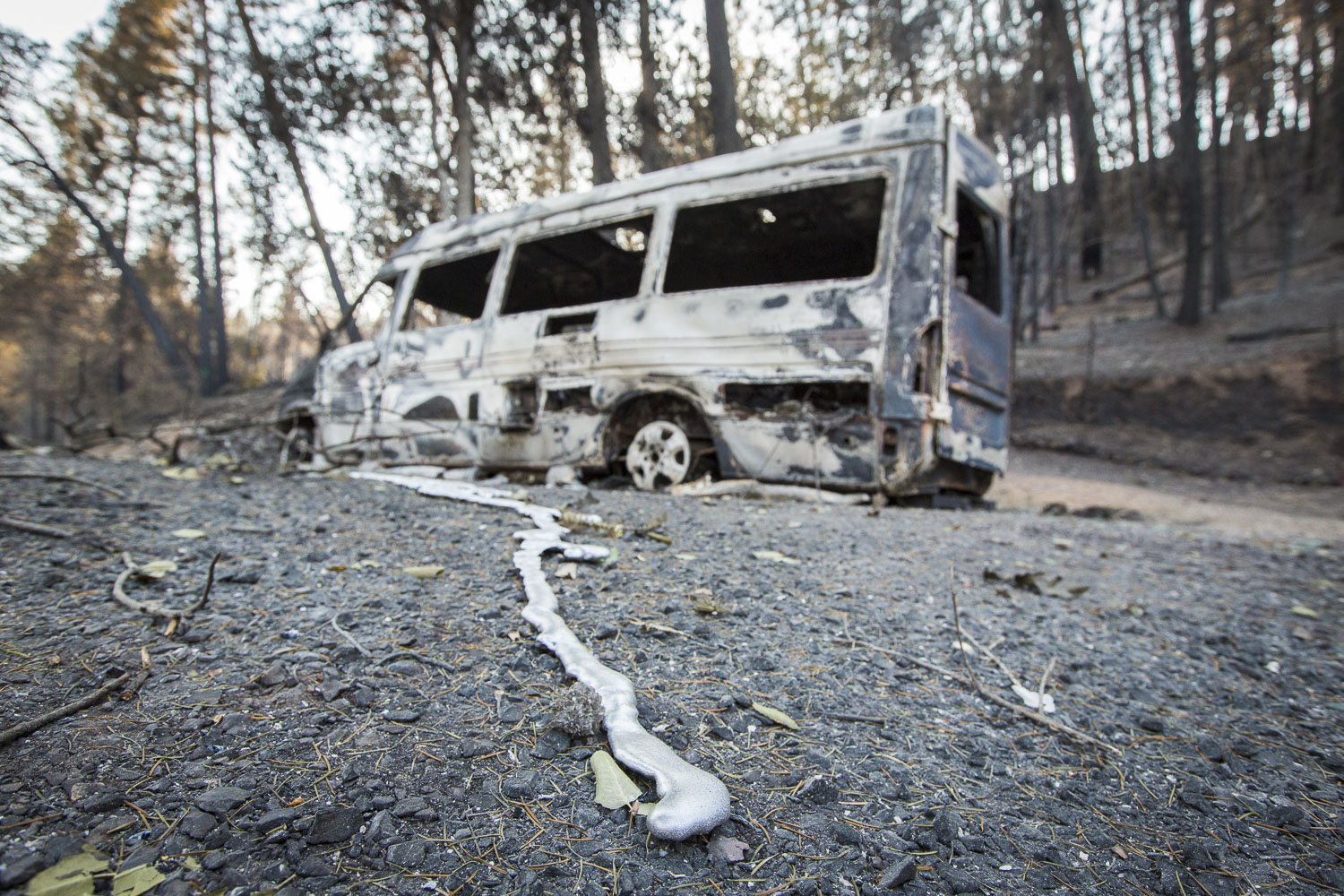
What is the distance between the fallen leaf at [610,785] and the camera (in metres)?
1.03

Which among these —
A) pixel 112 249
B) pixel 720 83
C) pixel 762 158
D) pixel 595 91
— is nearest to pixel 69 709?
pixel 762 158

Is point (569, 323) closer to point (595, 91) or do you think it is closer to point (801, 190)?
point (801, 190)

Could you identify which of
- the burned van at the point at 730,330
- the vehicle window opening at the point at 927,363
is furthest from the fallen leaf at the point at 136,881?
the vehicle window opening at the point at 927,363

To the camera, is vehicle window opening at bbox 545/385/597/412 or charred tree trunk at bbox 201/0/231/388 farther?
charred tree trunk at bbox 201/0/231/388

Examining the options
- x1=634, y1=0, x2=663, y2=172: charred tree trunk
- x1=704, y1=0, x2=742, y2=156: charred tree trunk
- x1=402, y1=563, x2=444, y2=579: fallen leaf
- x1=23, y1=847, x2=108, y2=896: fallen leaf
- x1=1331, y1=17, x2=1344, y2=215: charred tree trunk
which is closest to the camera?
x1=23, y1=847, x2=108, y2=896: fallen leaf

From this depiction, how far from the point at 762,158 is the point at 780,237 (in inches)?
41.4

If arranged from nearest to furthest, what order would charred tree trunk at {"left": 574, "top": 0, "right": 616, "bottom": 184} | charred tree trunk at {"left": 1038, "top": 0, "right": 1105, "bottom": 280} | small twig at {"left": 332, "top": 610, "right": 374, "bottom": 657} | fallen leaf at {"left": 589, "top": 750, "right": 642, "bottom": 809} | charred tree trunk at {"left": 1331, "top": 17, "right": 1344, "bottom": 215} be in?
1. fallen leaf at {"left": 589, "top": 750, "right": 642, "bottom": 809}
2. small twig at {"left": 332, "top": 610, "right": 374, "bottom": 657}
3. charred tree trunk at {"left": 574, "top": 0, "right": 616, "bottom": 184}
4. charred tree trunk at {"left": 1038, "top": 0, "right": 1105, "bottom": 280}
5. charred tree trunk at {"left": 1331, "top": 17, "right": 1344, "bottom": 215}

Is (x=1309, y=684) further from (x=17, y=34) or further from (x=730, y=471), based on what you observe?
(x=17, y=34)

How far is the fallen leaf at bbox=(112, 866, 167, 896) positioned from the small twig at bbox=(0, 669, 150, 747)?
42 cm

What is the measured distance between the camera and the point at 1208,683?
1780 millimetres

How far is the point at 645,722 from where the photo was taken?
4.16 feet

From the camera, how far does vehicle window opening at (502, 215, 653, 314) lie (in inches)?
194

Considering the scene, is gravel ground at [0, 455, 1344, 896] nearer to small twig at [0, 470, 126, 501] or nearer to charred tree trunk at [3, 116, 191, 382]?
small twig at [0, 470, 126, 501]

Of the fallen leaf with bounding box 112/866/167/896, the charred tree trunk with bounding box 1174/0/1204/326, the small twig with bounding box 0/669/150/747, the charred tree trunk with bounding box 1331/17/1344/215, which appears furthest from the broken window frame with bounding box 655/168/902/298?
the charred tree trunk with bounding box 1331/17/1344/215
